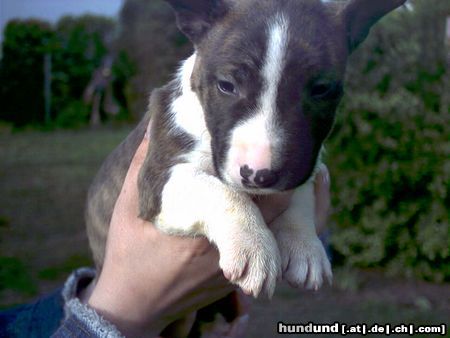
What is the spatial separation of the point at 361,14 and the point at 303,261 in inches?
38.7

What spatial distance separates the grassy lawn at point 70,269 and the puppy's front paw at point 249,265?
3.41 m

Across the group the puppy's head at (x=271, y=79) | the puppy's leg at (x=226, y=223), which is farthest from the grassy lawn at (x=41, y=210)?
the puppy's head at (x=271, y=79)

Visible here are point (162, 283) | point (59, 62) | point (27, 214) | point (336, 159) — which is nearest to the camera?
point (162, 283)

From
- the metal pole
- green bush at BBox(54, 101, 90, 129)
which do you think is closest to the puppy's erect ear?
the metal pole

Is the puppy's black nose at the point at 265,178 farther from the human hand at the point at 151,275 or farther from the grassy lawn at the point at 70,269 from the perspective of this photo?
the grassy lawn at the point at 70,269

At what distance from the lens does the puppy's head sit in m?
2.09

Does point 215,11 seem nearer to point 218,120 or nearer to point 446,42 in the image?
point 218,120

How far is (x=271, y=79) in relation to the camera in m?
2.11

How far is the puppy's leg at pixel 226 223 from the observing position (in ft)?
7.16

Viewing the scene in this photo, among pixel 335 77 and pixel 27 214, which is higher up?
pixel 335 77

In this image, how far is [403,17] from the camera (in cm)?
643

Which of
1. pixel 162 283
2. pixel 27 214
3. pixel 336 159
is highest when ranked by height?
pixel 162 283

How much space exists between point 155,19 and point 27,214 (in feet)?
17.3

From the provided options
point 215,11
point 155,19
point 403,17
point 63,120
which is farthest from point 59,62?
point 215,11
